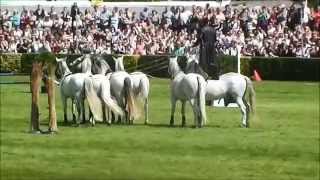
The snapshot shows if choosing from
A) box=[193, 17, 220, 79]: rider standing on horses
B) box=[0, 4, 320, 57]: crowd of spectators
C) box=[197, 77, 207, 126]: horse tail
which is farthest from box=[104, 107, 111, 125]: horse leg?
box=[0, 4, 320, 57]: crowd of spectators

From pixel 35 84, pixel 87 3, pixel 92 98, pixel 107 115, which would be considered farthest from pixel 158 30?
pixel 35 84

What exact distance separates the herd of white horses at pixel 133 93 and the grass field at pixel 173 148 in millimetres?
400

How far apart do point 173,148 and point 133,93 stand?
15.0ft

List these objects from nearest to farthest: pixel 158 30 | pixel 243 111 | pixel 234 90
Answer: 1. pixel 243 111
2. pixel 234 90
3. pixel 158 30

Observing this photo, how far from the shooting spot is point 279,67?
37.1 m

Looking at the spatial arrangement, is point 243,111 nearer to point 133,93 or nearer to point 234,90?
point 234,90

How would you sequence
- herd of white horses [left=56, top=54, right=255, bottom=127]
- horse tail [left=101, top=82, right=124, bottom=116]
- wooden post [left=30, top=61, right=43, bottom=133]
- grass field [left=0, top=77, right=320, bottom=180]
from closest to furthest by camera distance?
1. grass field [left=0, top=77, right=320, bottom=180]
2. wooden post [left=30, top=61, right=43, bottom=133]
3. herd of white horses [left=56, top=54, right=255, bottom=127]
4. horse tail [left=101, top=82, right=124, bottom=116]

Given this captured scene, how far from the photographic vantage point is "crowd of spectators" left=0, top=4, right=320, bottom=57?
3800 centimetres

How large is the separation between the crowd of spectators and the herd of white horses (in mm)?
14065

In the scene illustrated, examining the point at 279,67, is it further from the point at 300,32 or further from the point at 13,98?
the point at 13,98

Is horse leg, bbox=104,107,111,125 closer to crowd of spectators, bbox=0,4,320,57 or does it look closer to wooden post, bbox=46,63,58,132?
wooden post, bbox=46,63,58,132

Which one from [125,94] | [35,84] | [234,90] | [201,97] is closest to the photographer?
[35,84]

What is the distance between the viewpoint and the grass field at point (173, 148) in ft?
45.1

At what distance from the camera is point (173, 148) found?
54.5 feet
